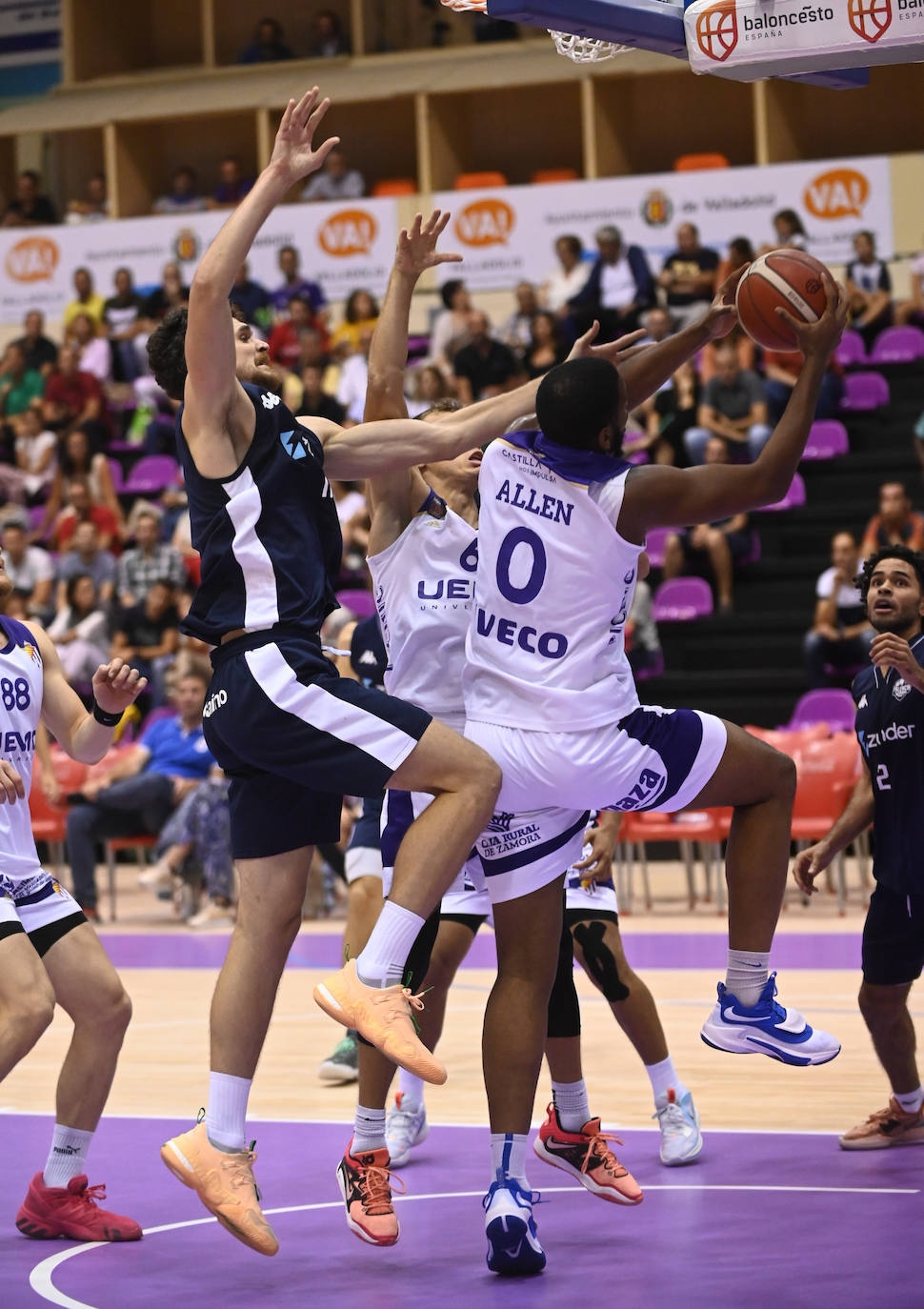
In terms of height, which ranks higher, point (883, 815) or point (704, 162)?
point (704, 162)

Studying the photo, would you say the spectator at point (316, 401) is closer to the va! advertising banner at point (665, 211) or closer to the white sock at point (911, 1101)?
the va! advertising banner at point (665, 211)

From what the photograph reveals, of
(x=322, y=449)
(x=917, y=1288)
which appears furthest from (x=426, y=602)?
(x=917, y=1288)

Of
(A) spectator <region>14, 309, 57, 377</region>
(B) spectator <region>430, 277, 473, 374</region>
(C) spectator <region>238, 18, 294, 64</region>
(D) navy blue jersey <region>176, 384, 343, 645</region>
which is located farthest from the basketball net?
(C) spectator <region>238, 18, 294, 64</region>

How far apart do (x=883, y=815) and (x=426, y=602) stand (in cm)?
164

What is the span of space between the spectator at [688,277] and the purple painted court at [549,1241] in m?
11.0

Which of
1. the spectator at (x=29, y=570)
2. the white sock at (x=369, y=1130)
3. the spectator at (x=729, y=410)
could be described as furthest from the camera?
the spectator at (x=29, y=570)

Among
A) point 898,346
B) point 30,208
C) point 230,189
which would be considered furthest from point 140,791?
point 30,208

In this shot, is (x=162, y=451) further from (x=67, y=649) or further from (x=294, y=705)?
(x=294, y=705)

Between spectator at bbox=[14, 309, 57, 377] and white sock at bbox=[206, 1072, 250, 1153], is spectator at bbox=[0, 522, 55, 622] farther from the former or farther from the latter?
white sock at bbox=[206, 1072, 250, 1153]

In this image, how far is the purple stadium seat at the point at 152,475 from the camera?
17641 mm

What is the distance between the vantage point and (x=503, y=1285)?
4.52 meters

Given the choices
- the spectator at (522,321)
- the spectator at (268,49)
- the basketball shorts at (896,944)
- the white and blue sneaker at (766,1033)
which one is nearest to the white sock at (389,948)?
the white and blue sneaker at (766,1033)

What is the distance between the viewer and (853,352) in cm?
1608

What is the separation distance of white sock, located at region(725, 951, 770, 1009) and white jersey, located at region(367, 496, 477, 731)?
1156mm
